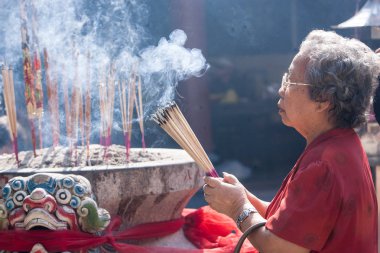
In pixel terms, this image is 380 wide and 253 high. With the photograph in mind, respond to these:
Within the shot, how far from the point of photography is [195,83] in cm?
707

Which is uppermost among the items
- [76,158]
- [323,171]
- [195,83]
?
[323,171]

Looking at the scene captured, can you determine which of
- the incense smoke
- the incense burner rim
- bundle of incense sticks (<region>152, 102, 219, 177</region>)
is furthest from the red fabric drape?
the incense smoke

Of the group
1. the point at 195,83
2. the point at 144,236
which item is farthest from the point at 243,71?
the point at 144,236

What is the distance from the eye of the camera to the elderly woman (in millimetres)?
1806

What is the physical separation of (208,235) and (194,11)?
390 cm

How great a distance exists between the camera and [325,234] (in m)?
1.83

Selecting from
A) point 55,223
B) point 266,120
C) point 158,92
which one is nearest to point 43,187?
point 55,223

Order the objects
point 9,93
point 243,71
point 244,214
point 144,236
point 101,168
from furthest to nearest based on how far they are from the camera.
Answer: point 243,71
point 9,93
point 144,236
point 101,168
point 244,214

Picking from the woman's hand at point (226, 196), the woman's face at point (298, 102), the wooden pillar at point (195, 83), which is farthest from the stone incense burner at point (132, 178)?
the wooden pillar at point (195, 83)

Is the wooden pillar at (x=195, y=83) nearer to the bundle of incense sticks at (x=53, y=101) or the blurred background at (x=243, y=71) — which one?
the blurred background at (x=243, y=71)

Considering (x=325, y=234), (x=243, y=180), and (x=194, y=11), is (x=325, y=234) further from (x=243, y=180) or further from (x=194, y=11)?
(x=243, y=180)

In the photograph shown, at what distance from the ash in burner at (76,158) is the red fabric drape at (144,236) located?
306 millimetres

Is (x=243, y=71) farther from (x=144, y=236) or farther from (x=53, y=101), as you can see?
(x=144, y=236)

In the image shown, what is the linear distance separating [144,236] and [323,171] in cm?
124
